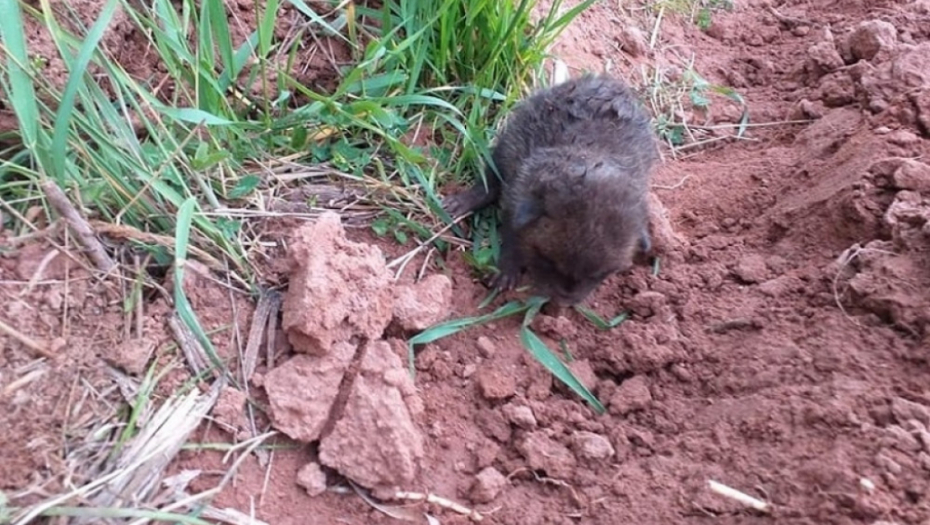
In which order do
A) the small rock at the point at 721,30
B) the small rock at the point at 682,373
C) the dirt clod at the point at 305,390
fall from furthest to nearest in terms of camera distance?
the small rock at the point at 721,30 → the small rock at the point at 682,373 → the dirt clod at the point at 305,390

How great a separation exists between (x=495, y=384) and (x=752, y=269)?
3.89 ft

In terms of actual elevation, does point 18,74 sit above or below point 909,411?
above

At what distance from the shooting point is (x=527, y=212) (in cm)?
382

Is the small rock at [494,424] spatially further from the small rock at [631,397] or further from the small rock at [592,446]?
the small rock at [631,397]

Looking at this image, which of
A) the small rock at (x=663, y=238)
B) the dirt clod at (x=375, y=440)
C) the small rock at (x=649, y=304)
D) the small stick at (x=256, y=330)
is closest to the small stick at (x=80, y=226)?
the small stick at (x=256, y=330)

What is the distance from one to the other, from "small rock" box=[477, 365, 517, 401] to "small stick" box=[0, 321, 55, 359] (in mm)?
1422

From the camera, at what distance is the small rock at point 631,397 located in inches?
128

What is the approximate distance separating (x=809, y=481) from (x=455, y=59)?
255cm

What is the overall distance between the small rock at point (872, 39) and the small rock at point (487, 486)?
3223mm

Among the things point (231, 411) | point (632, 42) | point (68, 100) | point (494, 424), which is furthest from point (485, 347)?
point (632, 42)

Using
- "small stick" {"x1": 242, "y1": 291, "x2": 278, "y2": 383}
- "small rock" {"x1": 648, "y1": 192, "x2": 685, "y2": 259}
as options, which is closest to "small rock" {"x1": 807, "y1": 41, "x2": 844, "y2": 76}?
"small rock" {"x1": 648, "y1": 192, "x2": 685, "y2": 259}

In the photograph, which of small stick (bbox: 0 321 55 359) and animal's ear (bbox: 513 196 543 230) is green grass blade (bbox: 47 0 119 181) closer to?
small stick (bbox: 0 321 55 359)

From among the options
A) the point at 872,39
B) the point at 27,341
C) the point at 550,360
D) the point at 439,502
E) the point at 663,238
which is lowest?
the point at 439,502

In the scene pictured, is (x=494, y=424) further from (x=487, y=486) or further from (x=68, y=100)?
(x=68, y=100)
